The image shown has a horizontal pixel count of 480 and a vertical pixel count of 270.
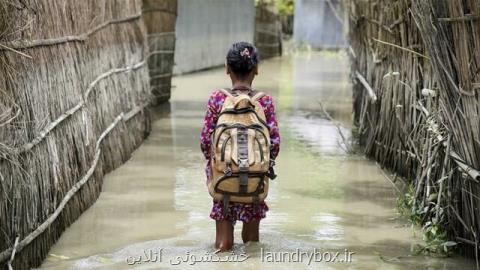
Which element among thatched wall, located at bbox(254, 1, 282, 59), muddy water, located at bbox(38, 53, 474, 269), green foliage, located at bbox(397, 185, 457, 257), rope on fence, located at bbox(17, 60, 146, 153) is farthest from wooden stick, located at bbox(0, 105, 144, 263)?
thatched wall, located at bbox(254, 1, 282, 59)

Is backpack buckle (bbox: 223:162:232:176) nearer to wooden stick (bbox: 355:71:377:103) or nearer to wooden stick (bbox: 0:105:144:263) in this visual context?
wooden stick (bbox: 0:105:144:263)

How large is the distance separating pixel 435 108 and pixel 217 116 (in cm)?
181

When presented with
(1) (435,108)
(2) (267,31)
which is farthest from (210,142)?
(2) (267,31)

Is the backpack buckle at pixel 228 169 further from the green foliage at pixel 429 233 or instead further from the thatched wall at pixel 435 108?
the green foliage at pixel 429 233

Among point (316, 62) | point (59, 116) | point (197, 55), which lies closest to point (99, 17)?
point (59, 116)

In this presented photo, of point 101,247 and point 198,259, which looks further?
point 101,247

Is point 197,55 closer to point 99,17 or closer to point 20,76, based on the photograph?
point 99,17

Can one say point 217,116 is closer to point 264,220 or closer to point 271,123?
point 271,123

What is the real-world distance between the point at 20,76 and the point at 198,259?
4.89 feet

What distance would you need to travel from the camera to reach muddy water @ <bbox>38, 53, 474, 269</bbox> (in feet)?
17.9

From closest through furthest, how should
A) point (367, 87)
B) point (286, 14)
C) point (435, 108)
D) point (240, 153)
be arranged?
1. point (240, 153)
2. point (435, 108)
3. point (367, 87)
4. point (286, 14)

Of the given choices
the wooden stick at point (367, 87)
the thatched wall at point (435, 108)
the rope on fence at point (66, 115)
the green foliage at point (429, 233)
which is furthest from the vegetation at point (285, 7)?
the green foliage at point (429, 233)

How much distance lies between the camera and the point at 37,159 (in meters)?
5.43

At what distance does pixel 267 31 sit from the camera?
26.0 m
